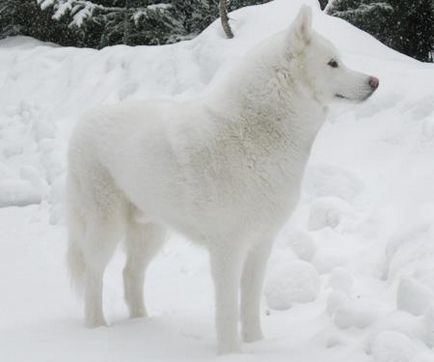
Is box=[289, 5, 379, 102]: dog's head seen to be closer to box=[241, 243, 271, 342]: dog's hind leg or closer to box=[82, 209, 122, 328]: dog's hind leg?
box=[241, 243, 271, 342]: dog's hind leg

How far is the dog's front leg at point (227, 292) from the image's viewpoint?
152 inches

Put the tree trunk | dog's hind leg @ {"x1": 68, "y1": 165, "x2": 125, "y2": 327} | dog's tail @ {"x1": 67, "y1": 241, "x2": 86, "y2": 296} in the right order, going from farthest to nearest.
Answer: the tree trunk < dog's tail @ {"x1": 67, "y1": 241, "x2": 86, "y2": 296} < dog's hind leg @ {"x1": 68, "y1": 165, "x2": 125, "y2": 327}

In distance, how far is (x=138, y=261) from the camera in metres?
5.05

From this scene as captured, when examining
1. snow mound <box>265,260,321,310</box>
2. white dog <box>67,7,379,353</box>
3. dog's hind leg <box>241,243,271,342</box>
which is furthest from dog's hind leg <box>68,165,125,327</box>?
snow mound <box>265,260,321,310</box>

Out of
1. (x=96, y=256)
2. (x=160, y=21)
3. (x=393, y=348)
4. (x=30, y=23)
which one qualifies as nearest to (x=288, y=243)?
(x=96, y=256)

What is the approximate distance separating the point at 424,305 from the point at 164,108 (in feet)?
6.49

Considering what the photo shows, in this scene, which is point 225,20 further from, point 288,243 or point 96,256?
point 96,256

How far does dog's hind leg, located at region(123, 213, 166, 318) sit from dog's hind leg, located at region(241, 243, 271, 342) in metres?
0.98

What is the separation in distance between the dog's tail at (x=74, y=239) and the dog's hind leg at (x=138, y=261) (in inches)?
12.8

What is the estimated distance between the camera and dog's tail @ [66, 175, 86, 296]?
486 cm

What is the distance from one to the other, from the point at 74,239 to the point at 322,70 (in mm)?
2172

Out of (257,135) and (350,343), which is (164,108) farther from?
(350,343)

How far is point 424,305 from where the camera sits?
3.62 metres

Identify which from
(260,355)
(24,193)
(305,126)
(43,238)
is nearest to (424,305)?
(260,355)
